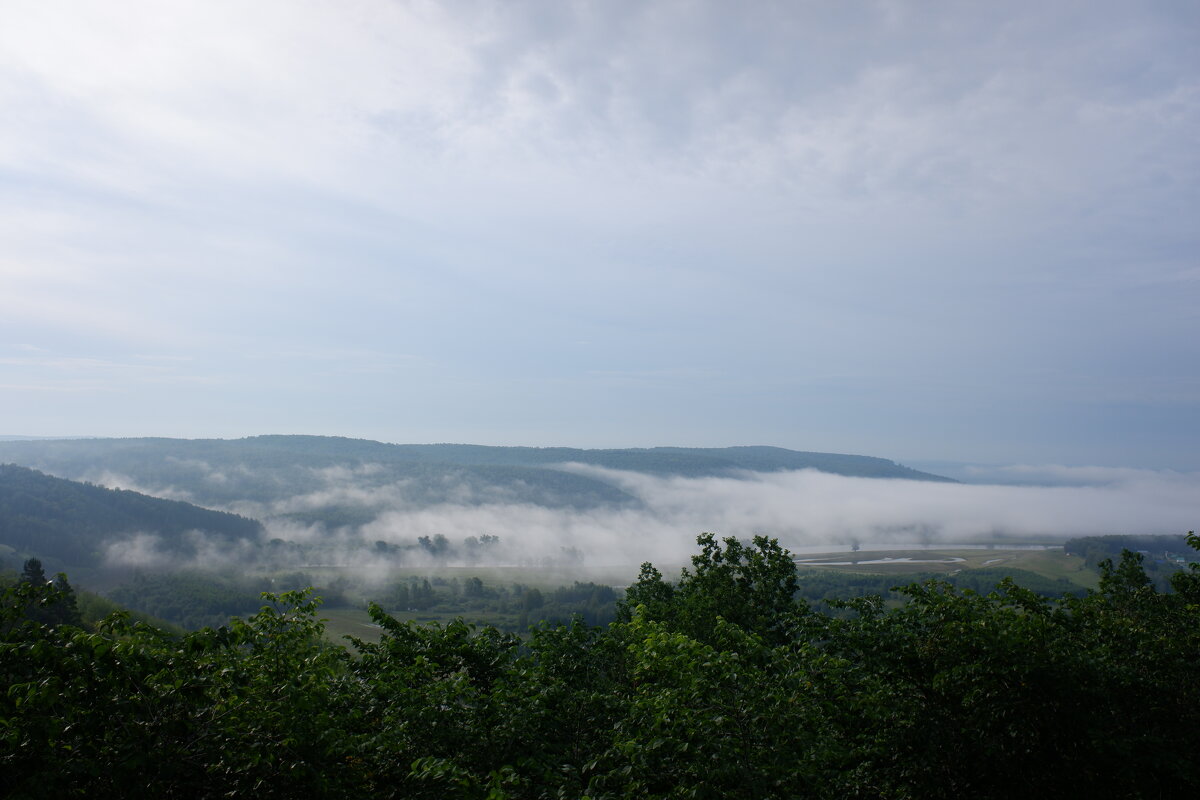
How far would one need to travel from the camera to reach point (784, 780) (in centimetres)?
1201

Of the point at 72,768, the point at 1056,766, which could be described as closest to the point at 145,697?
the point at 72,768

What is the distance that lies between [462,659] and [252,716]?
878 cm

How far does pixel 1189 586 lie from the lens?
2561cm

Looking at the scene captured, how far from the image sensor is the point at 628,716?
623 inches

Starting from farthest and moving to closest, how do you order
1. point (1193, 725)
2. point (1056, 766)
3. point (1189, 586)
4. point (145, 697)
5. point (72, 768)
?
point (1189, 586)
point (1193, 725)
point (1056, 766)
point (145, 697)
point (72, 768)

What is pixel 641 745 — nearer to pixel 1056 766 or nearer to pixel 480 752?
pixel 480 752

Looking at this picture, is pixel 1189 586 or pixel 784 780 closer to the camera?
pixel 784 780

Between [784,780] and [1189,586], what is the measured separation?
23911mm

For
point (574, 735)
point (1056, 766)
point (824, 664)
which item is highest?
point (824, 664)

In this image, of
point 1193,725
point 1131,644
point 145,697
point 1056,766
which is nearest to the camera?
point 145,697

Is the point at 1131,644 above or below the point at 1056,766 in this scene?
above

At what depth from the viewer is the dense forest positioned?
10.3 m

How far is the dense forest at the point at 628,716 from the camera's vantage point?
1026 cm

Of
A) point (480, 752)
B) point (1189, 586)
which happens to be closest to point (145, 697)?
point (480, 752)
